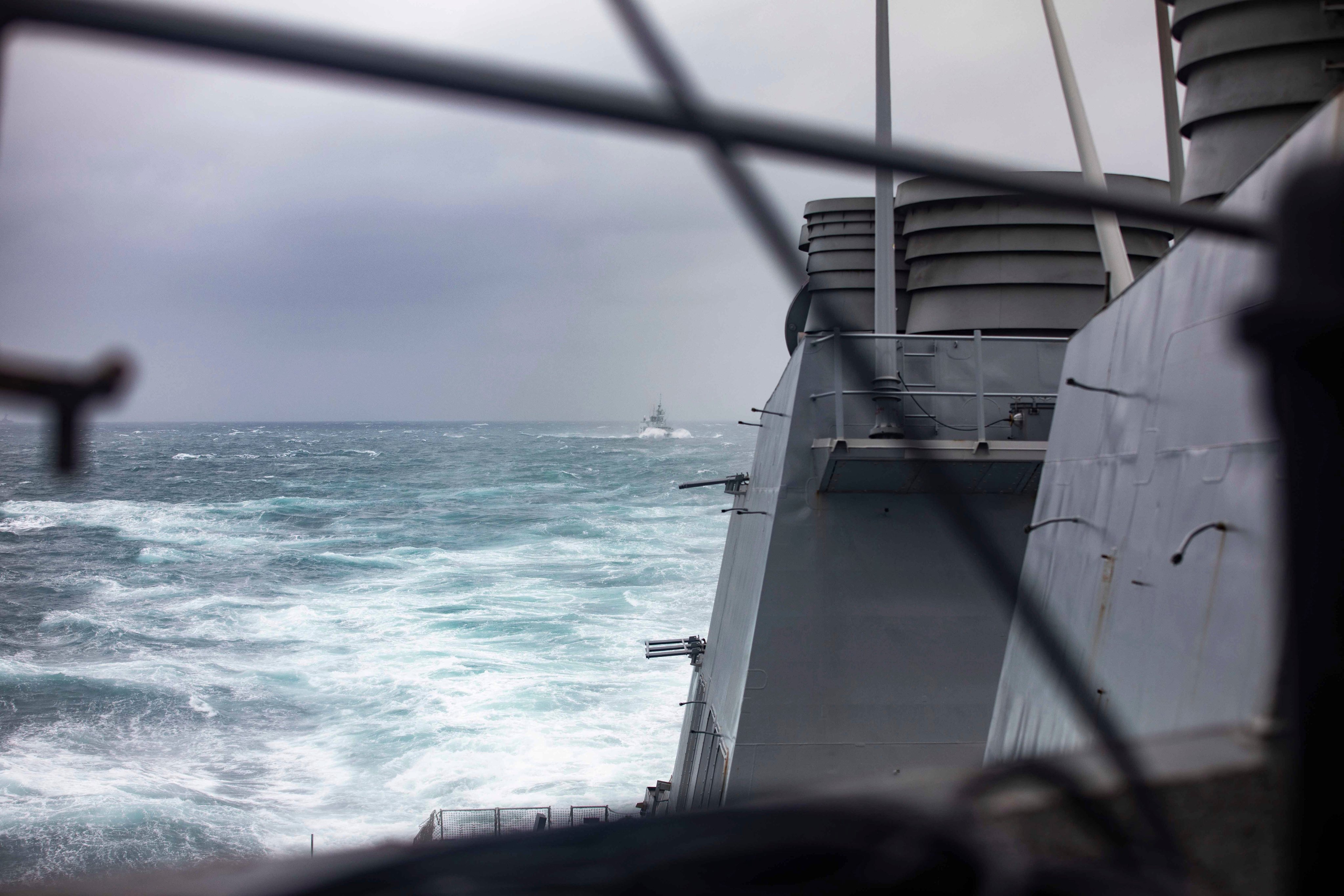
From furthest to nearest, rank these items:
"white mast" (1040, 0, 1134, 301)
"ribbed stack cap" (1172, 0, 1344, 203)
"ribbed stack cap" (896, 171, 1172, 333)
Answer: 1. "ribbed stack cap" (896, 171, 1172, 333)
2. "white mast" (1040, 0, 1134, 301)
3. "ribbed stack cap" (1172, 0, 1344, 203)

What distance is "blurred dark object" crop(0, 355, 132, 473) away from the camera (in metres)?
0.96

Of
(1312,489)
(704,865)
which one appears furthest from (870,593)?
(704,865)

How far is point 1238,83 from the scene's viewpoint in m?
7.24

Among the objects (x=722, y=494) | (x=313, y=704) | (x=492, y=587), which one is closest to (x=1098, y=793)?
(x=313, y=704)

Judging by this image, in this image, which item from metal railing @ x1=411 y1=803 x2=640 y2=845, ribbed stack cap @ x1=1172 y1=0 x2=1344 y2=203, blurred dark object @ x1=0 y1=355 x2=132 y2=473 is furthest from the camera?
metal railing @ x1=411 y1=803 x2=640 y2=845

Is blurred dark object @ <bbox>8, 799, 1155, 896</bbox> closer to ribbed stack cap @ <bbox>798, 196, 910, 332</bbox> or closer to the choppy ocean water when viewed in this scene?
the choppy ocean water

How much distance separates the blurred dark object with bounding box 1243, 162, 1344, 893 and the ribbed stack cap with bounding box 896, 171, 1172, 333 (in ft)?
39.9

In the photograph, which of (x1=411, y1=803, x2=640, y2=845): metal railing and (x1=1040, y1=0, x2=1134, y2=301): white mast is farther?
(x1=411, y1=803, x2=640, y2=845): metal railing

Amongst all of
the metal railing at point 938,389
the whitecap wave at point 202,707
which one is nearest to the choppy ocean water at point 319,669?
the whitecap wave at point 202,707

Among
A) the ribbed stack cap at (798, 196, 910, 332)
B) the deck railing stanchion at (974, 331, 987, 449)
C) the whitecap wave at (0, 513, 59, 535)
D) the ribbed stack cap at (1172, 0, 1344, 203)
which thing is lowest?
the whitecap wave at (0, 513, 59, 535)

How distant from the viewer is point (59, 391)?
3.18ft

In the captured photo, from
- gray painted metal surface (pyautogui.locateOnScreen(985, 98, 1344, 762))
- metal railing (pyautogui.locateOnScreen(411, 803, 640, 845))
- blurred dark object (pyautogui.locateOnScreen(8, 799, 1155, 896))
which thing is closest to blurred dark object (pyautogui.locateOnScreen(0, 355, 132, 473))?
blurred dark object (pyautogui.locateOnScreen(8, 799, 1155, 896))

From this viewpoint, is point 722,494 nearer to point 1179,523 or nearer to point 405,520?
point 405,520

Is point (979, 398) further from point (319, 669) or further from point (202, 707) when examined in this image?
point (319, 669)
